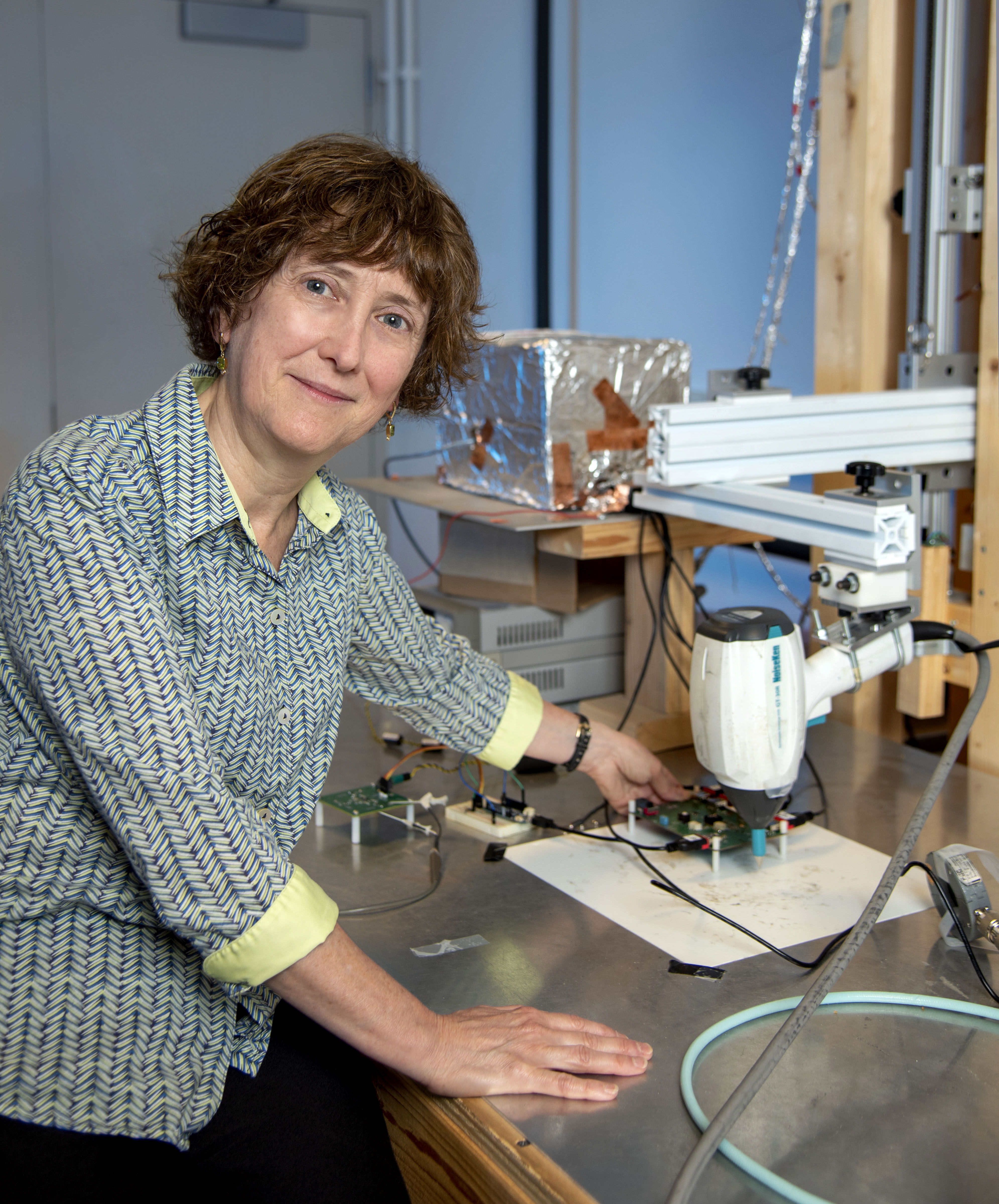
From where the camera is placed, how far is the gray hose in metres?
0.76

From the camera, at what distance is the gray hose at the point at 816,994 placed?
76cm

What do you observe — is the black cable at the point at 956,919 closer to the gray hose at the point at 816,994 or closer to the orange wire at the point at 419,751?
the gray hose at the point at 816,994

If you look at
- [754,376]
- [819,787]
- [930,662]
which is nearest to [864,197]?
[754,376]

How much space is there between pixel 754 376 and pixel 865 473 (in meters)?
0.34

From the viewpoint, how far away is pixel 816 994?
35.8 inches

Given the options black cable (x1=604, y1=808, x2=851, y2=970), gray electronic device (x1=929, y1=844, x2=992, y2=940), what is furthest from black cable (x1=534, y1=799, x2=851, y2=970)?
gray electronic device (x1=929, y1=844, x2=992, y2=940)

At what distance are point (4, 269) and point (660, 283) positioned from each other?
2026mm

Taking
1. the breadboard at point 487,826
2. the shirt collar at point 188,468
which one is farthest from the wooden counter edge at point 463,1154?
the shirt collar at point 188,468

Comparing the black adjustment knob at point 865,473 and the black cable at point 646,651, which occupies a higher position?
the black adjustment knob at point 865,473

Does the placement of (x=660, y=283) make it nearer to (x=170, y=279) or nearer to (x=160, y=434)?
(x=170, y=279)

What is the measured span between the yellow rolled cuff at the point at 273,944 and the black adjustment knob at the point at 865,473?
0.78 metres

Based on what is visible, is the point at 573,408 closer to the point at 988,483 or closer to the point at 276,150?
the point at 988,483

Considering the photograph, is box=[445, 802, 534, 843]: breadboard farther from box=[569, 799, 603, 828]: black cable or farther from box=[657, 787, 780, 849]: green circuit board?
box=[657, 787, 780, 849]: green circuit board

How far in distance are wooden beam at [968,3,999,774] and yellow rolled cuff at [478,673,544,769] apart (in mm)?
647
